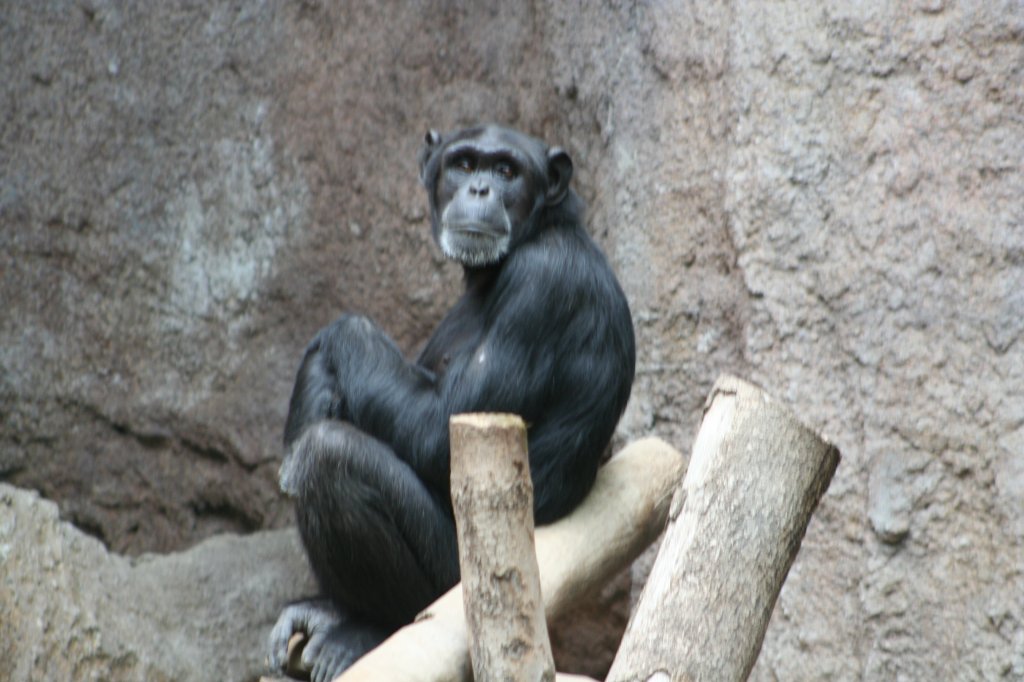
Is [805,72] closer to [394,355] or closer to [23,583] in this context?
[394,355]

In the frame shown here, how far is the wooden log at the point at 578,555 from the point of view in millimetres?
3293

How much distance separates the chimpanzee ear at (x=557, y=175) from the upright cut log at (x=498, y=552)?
2.03 meters

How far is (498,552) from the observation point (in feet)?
10.5

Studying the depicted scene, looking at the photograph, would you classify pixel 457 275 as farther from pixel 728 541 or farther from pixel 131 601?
pixel 728 541

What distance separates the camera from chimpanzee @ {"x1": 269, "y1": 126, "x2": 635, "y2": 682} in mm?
4355

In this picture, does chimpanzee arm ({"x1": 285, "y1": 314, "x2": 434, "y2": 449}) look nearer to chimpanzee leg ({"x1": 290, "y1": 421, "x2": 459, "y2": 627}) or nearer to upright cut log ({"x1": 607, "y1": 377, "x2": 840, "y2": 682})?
chimpanzee leg ({"x1": 290, "y1": 421, "x2": 459, "y2": 627})

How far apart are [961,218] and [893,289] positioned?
14.5 inches

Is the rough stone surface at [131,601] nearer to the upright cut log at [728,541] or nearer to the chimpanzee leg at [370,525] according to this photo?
the chimpanzee leg at [370,525]

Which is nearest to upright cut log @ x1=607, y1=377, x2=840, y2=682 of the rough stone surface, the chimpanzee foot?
the chimpanzee foot

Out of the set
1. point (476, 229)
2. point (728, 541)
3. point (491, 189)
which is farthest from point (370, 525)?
point (728, 541)

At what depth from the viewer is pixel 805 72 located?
555 cm

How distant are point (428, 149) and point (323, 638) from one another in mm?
1950

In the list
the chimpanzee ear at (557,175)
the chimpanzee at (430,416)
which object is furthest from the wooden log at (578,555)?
the chimpanzee ear at (557,175)

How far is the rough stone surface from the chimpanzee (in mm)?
1194
